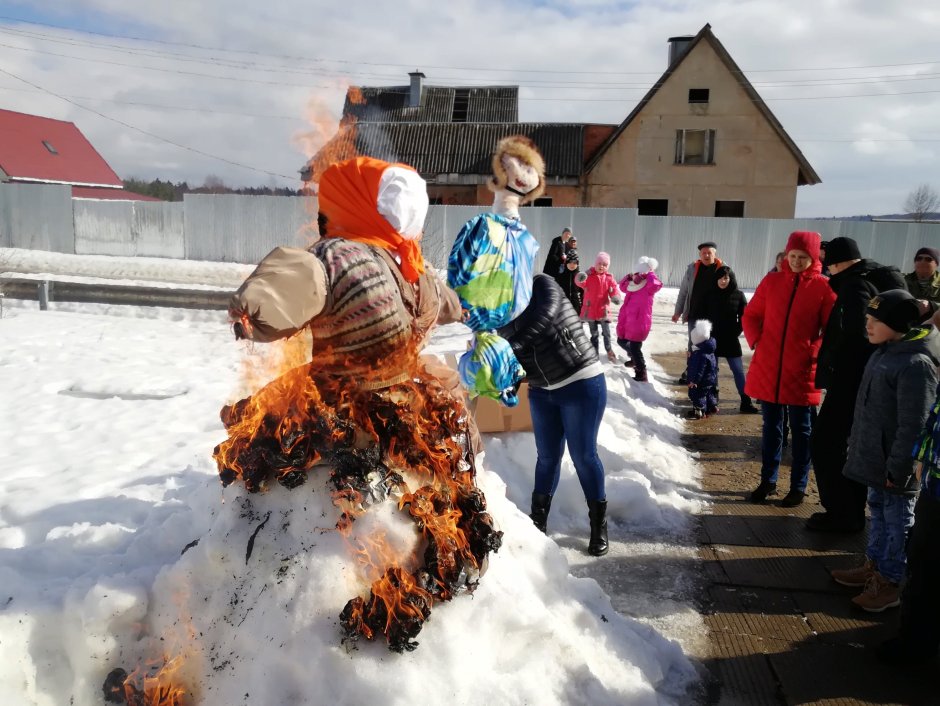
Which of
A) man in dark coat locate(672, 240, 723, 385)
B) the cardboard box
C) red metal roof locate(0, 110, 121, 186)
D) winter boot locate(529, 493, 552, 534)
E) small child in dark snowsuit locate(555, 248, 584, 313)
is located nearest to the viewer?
winter boot locate(529, 493, 552, 534)

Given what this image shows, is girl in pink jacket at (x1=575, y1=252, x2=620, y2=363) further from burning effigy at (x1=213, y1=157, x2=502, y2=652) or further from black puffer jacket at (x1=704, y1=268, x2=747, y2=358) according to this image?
burning effigy at (x1=213, y1=157, x2=502, y2=652)

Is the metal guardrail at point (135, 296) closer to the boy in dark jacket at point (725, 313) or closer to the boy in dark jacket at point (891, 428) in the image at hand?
the boy in dark jacket at point (725, 313)

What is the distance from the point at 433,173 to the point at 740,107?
11.4m

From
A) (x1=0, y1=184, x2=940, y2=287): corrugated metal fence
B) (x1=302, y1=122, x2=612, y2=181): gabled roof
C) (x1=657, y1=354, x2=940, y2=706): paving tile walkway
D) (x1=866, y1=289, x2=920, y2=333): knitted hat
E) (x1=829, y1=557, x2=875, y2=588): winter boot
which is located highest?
(x1=302, y1=122, x2=612, y2=181): gabled roof

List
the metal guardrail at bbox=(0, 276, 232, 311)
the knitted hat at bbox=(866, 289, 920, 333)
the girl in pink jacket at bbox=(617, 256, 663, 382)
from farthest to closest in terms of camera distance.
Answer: the metal guardrail at bbox=(0, 276, 232, 311) → the girl in pink jacket at bbox=(617, 256, 663, 382) → the knitted hat at bbox=(866, 289, 920, 333)

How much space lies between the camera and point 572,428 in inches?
163

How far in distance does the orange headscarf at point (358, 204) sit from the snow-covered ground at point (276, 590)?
546 mm

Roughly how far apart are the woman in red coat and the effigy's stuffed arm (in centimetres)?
425

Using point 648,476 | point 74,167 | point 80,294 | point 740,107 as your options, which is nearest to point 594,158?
point 740,107

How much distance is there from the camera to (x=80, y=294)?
11.4 m

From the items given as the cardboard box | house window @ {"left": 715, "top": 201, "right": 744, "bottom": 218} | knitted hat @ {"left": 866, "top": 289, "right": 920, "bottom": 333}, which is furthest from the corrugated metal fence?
knitted hat @ {"left": 866, "top": 289, "right": 920, "bottom": 333}

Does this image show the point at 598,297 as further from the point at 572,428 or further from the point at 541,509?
the point at 572,428

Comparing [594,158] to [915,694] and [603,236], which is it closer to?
[603,236]

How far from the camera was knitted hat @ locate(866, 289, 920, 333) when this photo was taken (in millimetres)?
3809
